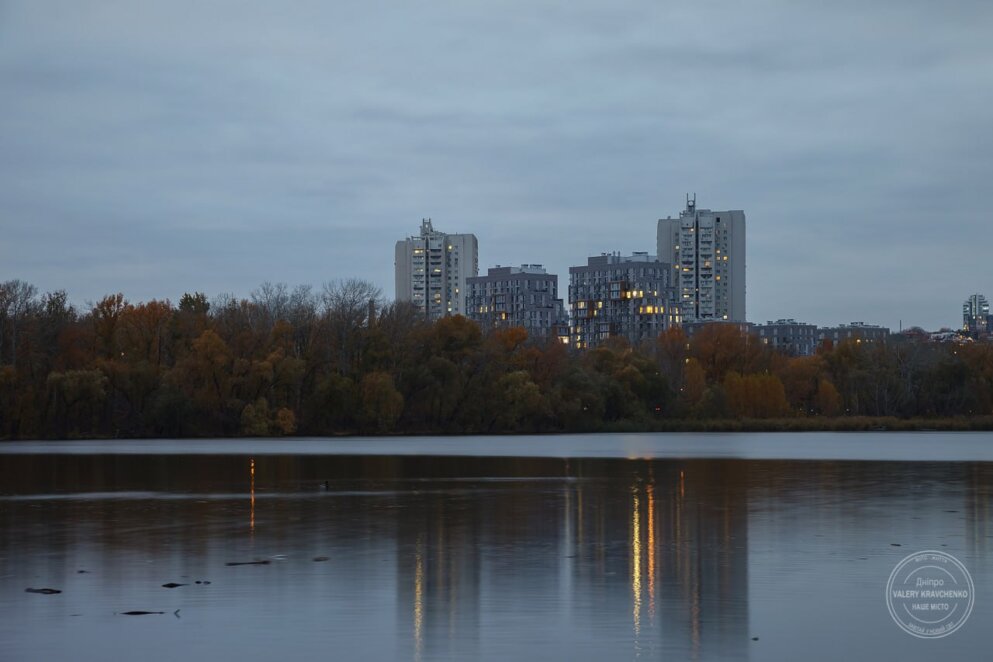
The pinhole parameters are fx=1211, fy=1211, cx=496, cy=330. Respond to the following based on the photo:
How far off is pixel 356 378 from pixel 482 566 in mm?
86379

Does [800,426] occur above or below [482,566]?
below

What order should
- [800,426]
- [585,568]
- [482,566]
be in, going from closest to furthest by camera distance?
[585,568] → [482,566] → [800,426]

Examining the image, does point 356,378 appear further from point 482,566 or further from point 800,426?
point 482,566

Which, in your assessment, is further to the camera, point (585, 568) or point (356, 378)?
point (356, 378)

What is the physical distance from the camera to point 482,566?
61.5 feet

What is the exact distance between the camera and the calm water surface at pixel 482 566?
1334 cm

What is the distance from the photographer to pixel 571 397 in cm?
11206

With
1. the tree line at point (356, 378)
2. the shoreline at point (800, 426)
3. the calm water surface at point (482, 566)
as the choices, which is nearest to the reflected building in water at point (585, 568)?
the calm water surface at point (482, 566)

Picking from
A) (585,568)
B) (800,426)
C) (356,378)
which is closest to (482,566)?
(585,568)

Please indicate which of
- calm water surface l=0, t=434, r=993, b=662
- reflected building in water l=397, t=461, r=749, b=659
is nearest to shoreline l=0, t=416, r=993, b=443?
calm water surface l=0, t=434, r=993, b=662

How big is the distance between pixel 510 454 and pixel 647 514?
117 feet

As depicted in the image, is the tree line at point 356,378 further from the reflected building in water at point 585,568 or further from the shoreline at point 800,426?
the reflected building in water at point 585,568

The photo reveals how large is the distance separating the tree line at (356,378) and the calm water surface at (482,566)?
58562 millimetres

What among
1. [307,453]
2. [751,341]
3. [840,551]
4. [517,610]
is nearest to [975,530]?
[840,551]
